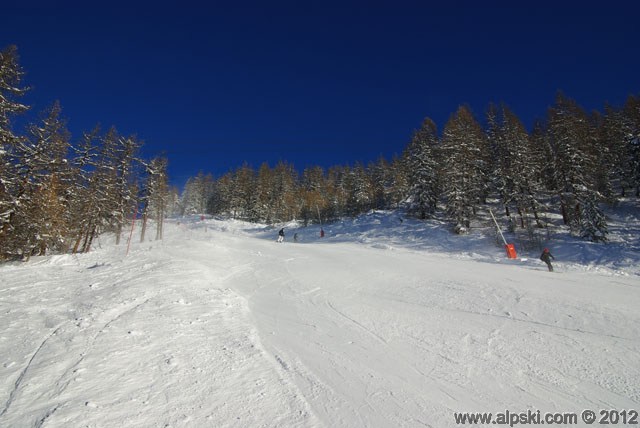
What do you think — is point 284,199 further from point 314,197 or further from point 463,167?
point 463,167

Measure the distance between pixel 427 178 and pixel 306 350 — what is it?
38.1 metres

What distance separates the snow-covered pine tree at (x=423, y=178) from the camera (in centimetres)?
4009

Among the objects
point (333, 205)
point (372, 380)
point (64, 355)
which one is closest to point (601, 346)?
point (372, 380)

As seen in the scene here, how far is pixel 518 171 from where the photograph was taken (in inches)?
1342

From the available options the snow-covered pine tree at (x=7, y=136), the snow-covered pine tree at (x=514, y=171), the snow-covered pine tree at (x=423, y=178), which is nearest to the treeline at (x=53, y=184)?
the snow-covered pine tree at (x=7, y=136)

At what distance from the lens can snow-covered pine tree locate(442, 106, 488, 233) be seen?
33531 millimetres

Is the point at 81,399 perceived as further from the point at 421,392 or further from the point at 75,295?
the point at 75,295

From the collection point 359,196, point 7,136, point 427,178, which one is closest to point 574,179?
point 427,178

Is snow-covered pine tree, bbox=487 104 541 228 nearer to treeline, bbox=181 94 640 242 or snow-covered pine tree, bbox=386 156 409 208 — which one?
treeline, bbox=181 94 640 242

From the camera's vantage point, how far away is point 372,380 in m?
5.12

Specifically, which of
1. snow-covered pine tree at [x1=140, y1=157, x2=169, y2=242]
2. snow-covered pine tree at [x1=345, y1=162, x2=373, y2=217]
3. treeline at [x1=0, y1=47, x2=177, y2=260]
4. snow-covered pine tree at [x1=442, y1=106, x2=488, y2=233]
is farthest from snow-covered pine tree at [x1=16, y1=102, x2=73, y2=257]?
snow-covered pine tree at [x1=345, y1=162, x2=373, y2=217]

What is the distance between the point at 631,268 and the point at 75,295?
29.5 m

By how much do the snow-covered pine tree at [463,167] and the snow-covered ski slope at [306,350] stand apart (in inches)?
845

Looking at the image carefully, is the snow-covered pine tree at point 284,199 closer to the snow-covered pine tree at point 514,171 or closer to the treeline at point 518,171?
the treeline at point 518,171
